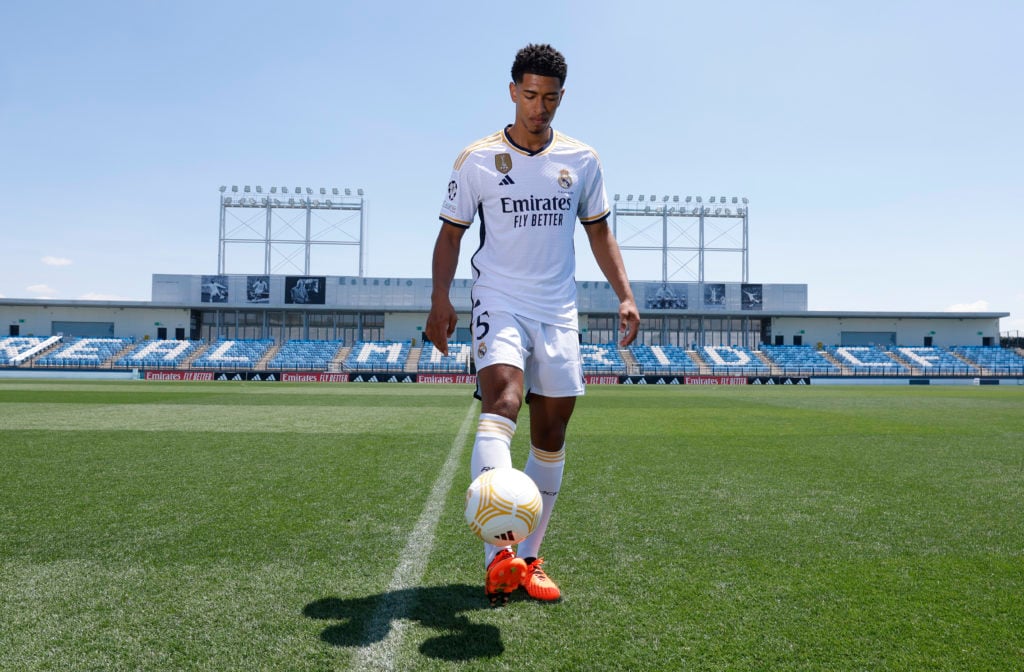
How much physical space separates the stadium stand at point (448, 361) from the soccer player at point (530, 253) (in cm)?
3781

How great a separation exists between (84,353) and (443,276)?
48558 millimetres

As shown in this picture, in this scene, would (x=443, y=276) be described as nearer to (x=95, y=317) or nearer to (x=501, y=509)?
(x=501, y=509)

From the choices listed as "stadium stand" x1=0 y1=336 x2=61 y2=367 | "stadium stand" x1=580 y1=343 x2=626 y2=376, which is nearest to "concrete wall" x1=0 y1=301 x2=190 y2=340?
"stadium stand" x1=0 y1=336 x2=61 y2=367

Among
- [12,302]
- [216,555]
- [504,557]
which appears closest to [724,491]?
[504,557]

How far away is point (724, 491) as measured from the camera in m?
5.17

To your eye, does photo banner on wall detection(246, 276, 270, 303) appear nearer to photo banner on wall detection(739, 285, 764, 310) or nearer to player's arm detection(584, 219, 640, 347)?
photo banner on wall detection(739, 285, 764, 310)

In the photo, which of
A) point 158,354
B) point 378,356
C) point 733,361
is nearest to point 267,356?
point 158,354

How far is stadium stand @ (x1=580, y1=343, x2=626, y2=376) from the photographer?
4422 cm

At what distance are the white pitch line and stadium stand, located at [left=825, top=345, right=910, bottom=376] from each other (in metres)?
45.2

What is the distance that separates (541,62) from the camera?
3.01 metres

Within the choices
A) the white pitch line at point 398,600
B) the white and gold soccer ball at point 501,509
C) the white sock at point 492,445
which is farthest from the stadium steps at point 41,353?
the white and gold soccer ball at point 501,509

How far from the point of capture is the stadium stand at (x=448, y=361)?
140 ft

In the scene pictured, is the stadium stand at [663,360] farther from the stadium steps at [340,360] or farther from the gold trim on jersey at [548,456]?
the gold trim on jersey at [548,456]

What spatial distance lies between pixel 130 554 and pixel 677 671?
2.75m
